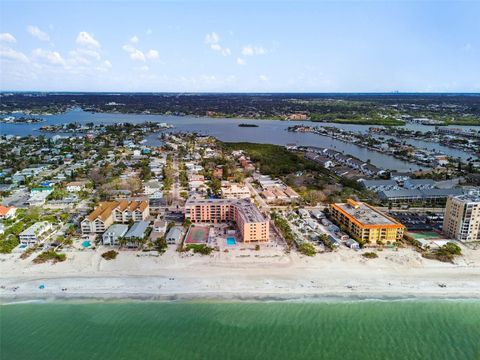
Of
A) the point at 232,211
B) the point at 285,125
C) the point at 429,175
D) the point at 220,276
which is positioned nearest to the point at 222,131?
the point at 285,125

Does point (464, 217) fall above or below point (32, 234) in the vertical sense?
above

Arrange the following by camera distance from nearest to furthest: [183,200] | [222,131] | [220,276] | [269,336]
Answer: [269,336] → [220,276] → [183,200] → [222,131]

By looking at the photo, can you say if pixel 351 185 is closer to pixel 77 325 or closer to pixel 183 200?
pixel 183 200

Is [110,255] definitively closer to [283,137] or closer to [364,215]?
[364,215]

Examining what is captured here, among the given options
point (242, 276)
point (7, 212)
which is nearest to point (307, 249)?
point (242, 276)

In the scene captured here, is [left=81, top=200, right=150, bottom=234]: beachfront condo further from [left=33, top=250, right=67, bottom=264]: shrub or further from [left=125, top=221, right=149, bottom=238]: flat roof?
[left=33, top=250, right=67, bottom=264]: shrub

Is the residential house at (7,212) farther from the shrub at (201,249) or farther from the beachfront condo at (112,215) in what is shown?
the shrub at (201,249)
